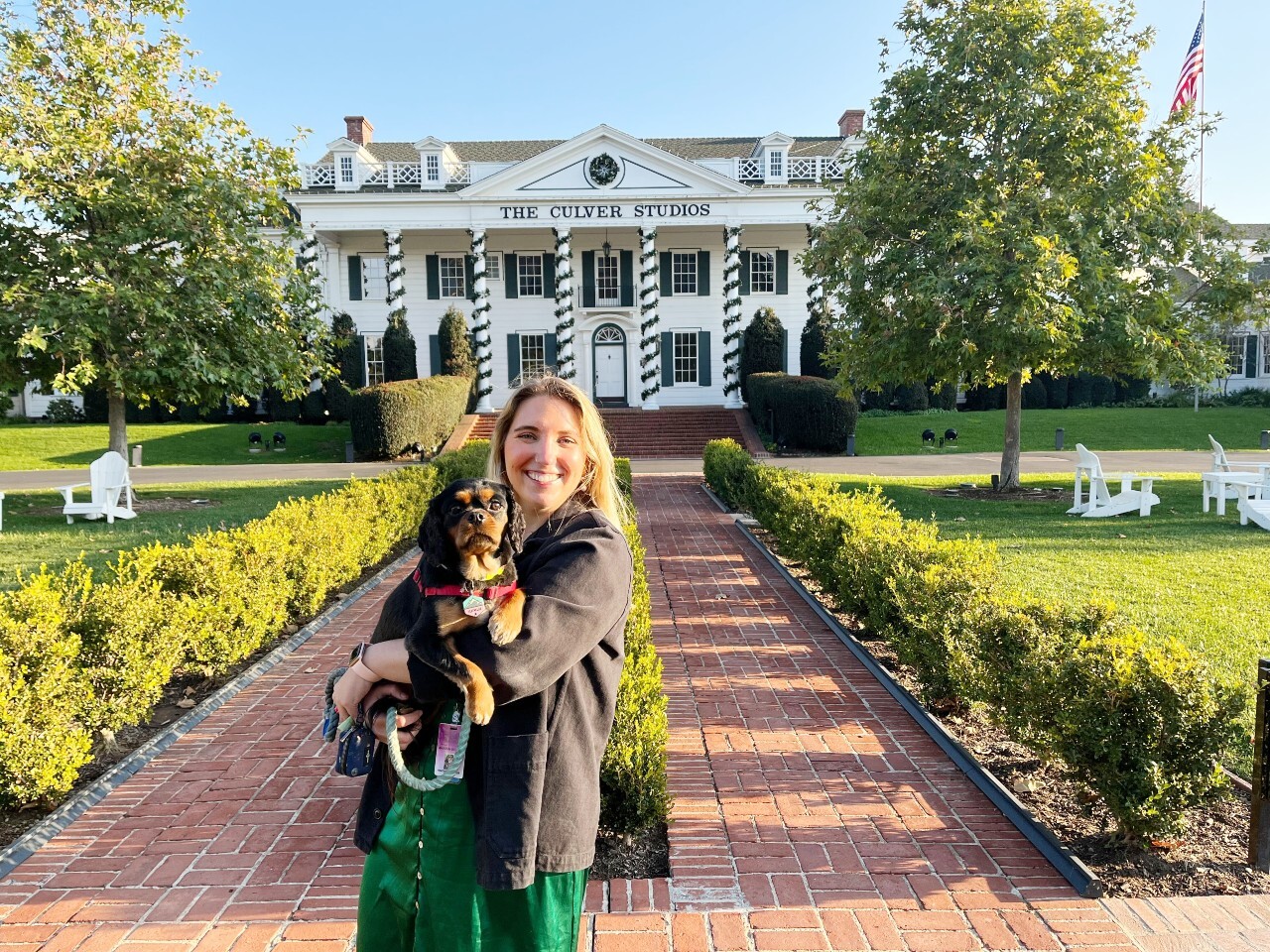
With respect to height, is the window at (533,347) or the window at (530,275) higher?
the window at (530,275)

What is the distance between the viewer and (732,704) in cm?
535

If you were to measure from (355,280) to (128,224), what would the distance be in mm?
20550

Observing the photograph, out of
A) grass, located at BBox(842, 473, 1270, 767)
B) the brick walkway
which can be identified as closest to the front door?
grass, located at BBox(842, 473, 1270, 767)

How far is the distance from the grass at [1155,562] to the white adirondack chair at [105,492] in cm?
1172

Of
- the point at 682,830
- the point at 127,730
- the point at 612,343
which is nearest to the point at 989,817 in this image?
the point at 682,830

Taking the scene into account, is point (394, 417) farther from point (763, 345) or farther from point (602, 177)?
point (763, 345)

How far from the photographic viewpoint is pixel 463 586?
1559mm

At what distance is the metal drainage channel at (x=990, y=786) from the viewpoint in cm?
334

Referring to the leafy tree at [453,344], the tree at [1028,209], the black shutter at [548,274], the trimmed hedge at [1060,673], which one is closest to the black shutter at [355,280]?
the leafy tree at [453,344]

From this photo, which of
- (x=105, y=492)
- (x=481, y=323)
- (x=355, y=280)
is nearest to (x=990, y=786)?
(x=105, y=492)

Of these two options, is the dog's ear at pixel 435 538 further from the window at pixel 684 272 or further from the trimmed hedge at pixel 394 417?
the window at pixel 684 272

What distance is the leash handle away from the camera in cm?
161

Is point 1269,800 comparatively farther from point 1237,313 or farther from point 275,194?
point 275,194

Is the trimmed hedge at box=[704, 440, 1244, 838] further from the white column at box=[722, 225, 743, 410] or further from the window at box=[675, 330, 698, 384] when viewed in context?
the window at box=[675, 330, 698, 384]
